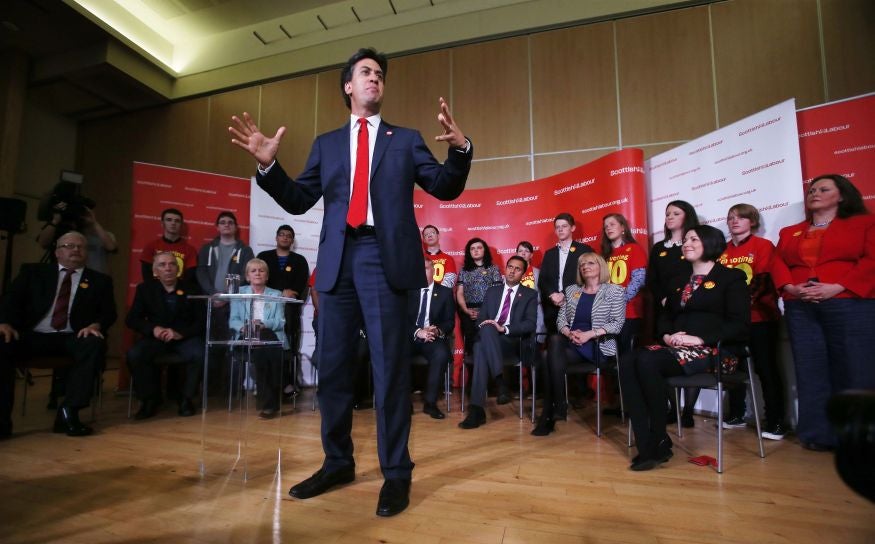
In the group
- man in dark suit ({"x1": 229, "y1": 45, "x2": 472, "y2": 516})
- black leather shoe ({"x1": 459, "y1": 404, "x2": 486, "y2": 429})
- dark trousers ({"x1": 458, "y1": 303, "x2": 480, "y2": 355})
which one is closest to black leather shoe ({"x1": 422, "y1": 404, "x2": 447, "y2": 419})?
black leather shoe ({"x1": 459, "y1": 404, "x2": 486, "y2": 429})

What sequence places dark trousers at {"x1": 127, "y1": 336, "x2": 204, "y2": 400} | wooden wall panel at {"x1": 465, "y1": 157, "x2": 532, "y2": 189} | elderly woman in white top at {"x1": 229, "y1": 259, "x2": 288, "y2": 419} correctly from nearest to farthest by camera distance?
1. elderly woman in white top at {"x1": 229, "y1": 259, "x2": 288, "y2": 419}
2. dark trousers at {"x1": 127, "y1": 336, "x2": 204, "y2": 400}
3. wooden wall panel at {"x1": 465, "y1": 157, "x2": 532, "y2": 189}

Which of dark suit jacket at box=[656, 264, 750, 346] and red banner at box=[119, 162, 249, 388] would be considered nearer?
dark suit jacket at box=[656, 264, 750, 346]

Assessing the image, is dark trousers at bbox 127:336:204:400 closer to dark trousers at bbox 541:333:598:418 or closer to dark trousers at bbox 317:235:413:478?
dark trousers at bbox 317:235:413:478

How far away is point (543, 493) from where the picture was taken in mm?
1784

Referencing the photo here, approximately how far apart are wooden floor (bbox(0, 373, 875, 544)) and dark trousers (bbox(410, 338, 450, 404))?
2.74 feet

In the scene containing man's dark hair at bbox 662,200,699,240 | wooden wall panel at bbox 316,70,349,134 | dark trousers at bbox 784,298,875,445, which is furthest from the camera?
wooden wall panel at bbox 316,70,349,134

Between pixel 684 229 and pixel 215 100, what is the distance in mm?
6945

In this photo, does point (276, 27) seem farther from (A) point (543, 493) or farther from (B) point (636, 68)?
(A) point (543, 493)

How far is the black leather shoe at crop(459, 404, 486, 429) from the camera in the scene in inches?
123

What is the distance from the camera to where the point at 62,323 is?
10.3 ft

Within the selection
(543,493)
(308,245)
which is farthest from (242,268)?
(543,493)

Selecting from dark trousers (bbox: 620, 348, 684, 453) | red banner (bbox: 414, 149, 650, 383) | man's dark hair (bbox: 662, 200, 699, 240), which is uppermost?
red banner (bbox: 414, 149, 650, 383)

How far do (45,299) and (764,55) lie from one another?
693cm

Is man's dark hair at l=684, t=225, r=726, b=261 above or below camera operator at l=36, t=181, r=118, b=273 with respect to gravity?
below
